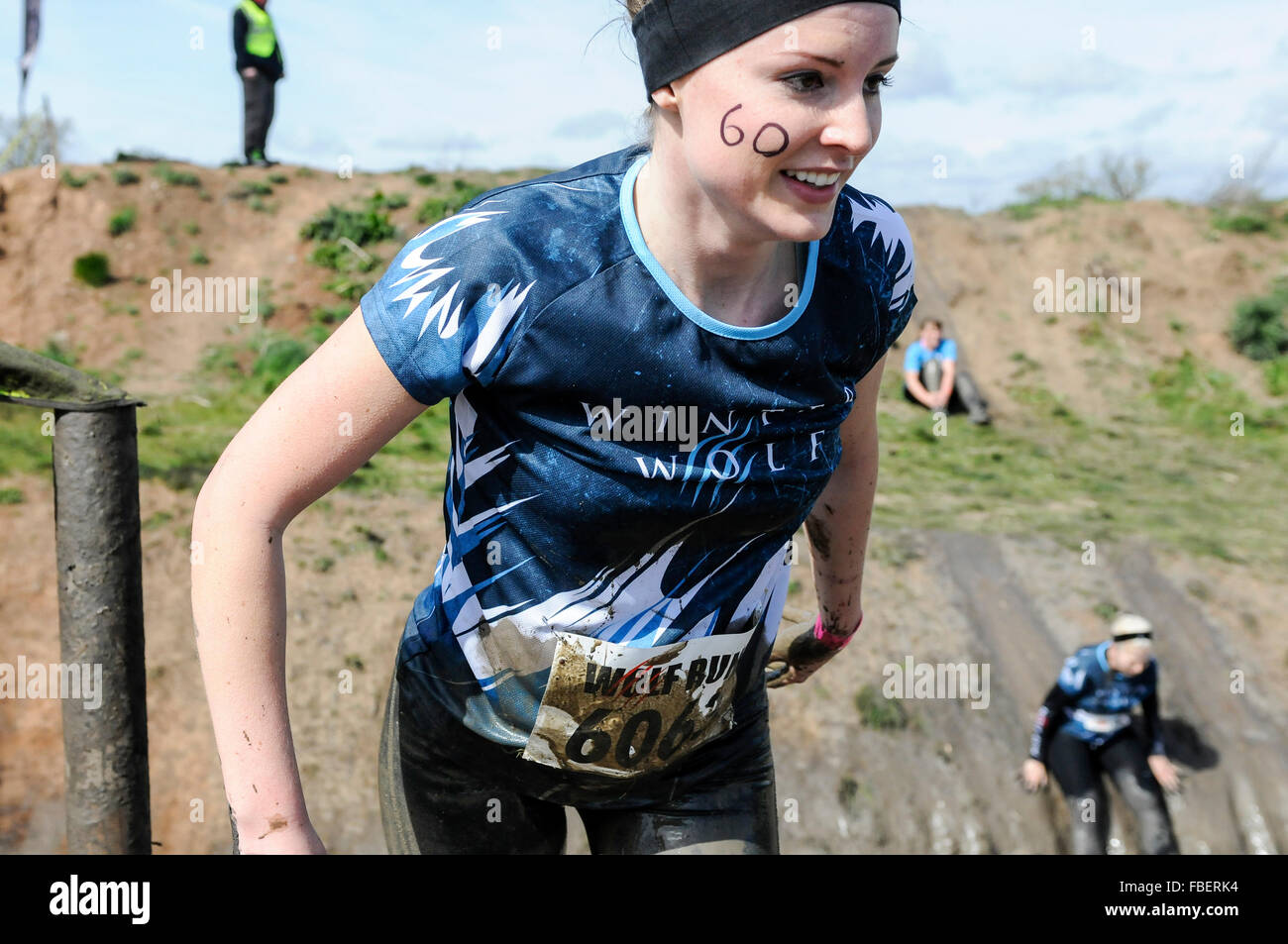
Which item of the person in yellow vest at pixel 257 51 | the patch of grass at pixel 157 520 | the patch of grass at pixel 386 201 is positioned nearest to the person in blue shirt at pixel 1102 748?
the patch of grass at pixel 157 520

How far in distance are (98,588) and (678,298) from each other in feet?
6.09

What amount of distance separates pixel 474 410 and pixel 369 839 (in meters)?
5.46

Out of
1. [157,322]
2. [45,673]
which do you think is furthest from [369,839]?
[157,322]

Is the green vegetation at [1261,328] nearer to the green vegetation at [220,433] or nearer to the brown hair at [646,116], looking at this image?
the green vegetation at [220,433]

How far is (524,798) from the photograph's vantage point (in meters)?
2.35

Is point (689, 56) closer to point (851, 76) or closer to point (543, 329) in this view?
point (851, 76)

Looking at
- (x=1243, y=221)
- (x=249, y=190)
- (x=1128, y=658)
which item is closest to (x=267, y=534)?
(x=1128, y=658)

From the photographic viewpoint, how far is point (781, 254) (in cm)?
214

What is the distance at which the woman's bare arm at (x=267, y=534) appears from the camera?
5.63 ft

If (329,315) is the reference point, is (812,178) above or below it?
below

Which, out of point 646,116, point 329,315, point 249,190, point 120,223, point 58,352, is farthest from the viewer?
point 249,190

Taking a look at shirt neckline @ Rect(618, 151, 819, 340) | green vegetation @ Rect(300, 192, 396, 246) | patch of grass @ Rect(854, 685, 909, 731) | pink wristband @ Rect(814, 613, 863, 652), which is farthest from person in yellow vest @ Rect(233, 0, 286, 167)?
shirt neckline @ Rect(618, 151, 819, 340)

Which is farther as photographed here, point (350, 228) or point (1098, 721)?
point (350, 228)

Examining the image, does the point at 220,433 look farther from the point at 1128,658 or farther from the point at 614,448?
the point at 614,448
